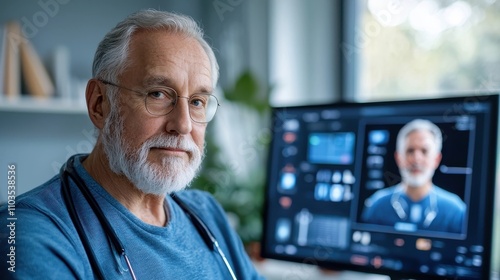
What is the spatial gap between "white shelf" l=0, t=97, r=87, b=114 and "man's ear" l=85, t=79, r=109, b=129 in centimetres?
97

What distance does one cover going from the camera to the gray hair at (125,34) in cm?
109

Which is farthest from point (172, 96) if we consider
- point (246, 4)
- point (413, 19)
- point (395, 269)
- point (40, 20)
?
point (246, 4)

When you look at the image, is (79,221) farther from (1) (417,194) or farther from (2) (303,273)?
(2) (303,273)

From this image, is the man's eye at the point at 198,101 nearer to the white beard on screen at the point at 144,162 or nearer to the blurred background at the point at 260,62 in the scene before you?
the white beard on screen at the point at 144,162

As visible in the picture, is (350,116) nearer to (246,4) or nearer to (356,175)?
(356,175)

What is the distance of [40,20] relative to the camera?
2080mm

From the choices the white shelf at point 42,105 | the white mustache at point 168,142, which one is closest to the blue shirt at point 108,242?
the white mustache at point 168,142

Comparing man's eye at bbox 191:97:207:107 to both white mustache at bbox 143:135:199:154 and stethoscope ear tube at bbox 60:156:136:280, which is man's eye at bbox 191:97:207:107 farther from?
stethoscope ear tube at bbox 60:156:136:280

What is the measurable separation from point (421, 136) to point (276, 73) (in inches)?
50.7

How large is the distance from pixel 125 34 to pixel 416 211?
867 mm

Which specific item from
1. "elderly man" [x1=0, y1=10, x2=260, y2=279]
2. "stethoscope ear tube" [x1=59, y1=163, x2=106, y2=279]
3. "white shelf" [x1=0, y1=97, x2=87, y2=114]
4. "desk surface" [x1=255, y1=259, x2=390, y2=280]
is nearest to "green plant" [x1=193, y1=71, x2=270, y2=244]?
"desk surface" [x1=255, y1=259, x2=390, y2=280]

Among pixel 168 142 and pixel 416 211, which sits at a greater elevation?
pixel 168 142

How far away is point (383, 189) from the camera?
1.49 meters

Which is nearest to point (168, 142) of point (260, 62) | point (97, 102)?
point (97, 102)
